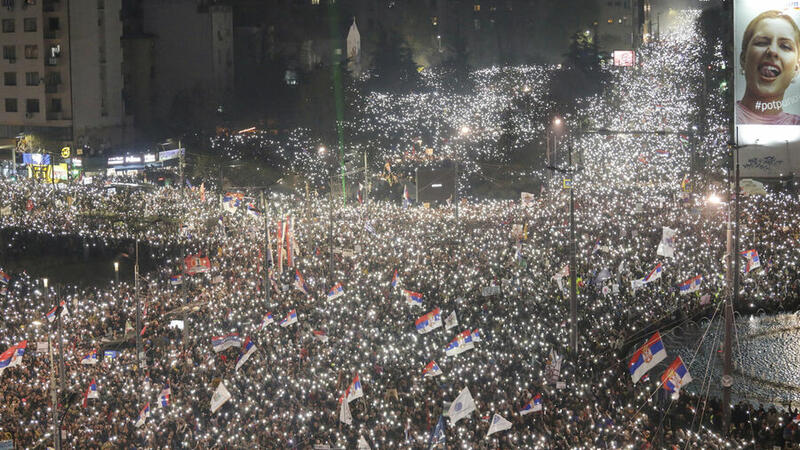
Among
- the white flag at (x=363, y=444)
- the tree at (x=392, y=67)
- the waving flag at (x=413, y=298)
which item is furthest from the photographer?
the tree at (x=392, y=67)

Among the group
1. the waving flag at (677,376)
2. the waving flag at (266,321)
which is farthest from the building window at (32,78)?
the waving flag at (677,376)

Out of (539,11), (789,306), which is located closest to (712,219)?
(789,306)

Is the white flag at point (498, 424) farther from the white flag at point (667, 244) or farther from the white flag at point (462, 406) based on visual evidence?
the white flag at point (667, 244)

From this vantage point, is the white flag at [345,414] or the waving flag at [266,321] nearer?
the white flag at [345,414]

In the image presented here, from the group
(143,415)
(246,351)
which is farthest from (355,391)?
(143,415)

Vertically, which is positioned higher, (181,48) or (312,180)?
(181,48)

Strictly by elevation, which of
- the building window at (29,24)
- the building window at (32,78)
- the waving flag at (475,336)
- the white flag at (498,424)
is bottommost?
the white flag at (498,424)

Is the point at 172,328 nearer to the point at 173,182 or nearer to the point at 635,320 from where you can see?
the point at 635,320

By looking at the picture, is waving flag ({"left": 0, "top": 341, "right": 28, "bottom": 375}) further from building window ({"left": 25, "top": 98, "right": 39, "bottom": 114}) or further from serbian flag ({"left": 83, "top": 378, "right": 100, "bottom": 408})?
building window ({"left": 25, "top": 98, "right": 39, "bottom": 114})
